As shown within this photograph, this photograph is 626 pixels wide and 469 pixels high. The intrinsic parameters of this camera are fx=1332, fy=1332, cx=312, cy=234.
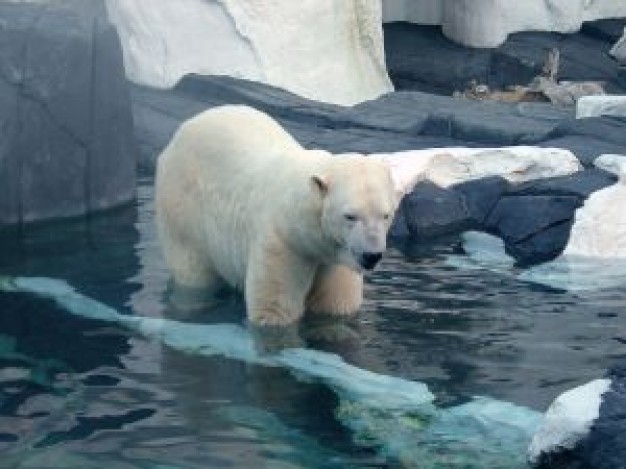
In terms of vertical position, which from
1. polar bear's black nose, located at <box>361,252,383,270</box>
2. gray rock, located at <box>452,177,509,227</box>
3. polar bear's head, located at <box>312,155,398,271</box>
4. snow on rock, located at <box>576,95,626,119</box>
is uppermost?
polar bear's head, located at <box>312,155,398,271</box>

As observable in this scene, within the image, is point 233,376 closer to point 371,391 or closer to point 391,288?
point 371,391

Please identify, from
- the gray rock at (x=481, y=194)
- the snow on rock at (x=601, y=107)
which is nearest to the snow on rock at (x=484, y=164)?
the gray rock at (x=481, y=194)

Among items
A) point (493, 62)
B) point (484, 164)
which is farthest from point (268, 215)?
point (493, 62)

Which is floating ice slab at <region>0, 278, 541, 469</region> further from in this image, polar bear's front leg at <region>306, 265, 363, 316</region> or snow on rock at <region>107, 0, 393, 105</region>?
snow on rock at <region>107, 0, 393, 105</region>

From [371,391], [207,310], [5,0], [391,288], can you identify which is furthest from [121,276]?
[5,0]

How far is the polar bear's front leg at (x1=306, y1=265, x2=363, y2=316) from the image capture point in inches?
241

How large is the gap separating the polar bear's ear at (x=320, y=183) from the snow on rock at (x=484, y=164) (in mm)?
3184

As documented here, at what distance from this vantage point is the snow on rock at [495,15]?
49.5 feet

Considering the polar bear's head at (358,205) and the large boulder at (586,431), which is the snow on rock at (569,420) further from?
the polar bear's head at (358,205)

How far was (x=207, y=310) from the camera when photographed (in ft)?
21.5

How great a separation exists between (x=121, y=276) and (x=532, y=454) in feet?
10.9

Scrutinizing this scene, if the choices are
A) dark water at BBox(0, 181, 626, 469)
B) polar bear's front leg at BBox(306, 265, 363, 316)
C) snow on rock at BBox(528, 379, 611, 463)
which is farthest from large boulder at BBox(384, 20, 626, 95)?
snow on rock at BBox(528, 379, 611, 463)

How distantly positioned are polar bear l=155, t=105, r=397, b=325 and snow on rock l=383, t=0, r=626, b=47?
8.77 metres

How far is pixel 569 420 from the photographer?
14.0 ft
